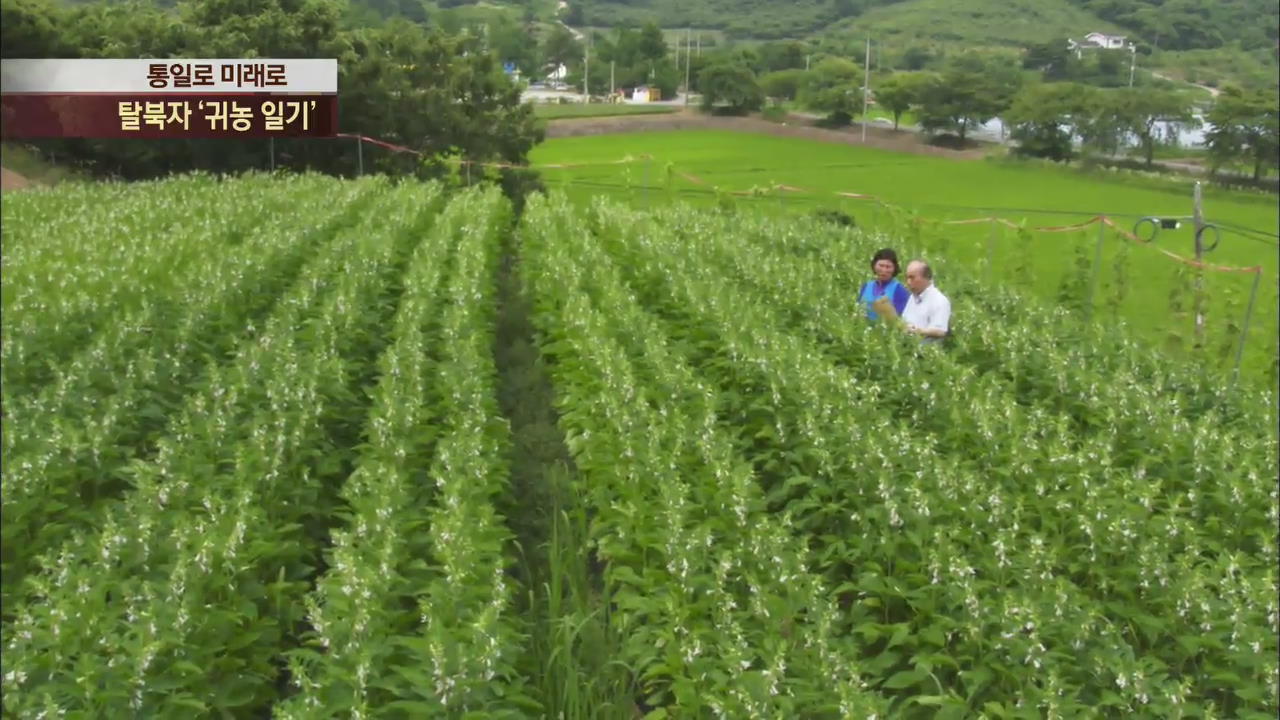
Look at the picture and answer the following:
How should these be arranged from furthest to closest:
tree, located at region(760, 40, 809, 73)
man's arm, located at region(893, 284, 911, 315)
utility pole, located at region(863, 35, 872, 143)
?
1. utility pole, located at region(863, 35, 872, 143)
2. tree, located at region(760, 40, 809, 73)
3. man's arm, located at region(893, 284, 911, 315)

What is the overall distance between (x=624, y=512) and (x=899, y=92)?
88.4 ft

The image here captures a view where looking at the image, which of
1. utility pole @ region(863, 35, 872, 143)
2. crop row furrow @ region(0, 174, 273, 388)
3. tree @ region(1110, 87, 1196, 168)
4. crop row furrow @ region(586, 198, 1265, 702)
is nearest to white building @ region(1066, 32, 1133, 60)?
crop row furrow @ region(586, 198, 1265, 702)

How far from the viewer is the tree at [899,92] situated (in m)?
29.2

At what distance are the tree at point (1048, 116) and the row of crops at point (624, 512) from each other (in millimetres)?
15898

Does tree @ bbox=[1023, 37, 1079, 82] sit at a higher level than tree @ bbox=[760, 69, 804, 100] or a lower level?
higher

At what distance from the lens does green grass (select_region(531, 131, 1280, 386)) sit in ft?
81.8

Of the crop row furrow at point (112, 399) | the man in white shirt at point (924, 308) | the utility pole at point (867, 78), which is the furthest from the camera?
the utility pole at point (867, 78)

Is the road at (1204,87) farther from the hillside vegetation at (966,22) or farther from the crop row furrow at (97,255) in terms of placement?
the crop row furrow at (97,255)

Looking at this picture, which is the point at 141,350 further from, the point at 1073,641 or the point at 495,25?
the point at 1073,641

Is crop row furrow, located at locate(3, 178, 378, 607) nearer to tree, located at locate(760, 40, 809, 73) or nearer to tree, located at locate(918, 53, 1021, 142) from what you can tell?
tree, located at locate(760, 40, 809, 73)

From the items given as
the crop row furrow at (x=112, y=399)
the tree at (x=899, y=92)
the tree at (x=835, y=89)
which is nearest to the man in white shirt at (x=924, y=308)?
the crop row furrow at (x=112, y=399)

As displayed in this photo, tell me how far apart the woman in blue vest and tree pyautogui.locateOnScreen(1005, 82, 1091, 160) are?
1565cm

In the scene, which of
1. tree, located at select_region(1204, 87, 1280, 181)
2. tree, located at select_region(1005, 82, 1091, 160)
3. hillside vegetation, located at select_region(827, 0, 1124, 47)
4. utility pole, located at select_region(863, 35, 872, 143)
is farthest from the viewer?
tree, located at select_region(1204, 87, 1280, 181)

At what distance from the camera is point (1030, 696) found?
3.61 m
